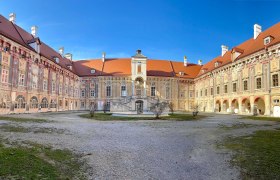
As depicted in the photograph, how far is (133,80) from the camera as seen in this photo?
4381cm

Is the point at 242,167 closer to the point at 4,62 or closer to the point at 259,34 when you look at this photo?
the point at 4,62

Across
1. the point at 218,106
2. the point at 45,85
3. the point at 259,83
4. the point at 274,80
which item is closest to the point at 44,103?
the point at 45,85

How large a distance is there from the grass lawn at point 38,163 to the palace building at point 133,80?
20252mm

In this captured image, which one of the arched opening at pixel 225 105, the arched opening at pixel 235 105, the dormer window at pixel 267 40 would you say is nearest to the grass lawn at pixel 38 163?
the dormer window at pixel 267 40

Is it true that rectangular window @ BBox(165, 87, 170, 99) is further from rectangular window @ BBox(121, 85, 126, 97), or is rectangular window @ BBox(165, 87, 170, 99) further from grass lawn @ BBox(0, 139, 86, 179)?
grass lawn @ BBox(0, 139, 86, 179)

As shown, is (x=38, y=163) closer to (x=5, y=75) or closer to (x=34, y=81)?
(x=5, y=75)

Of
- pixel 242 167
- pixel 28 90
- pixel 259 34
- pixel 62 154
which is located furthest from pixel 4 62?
pixel 259 34

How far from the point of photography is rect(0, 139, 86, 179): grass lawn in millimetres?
4395

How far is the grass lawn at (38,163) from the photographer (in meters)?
4.39

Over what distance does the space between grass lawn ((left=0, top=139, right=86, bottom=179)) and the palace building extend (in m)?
20.3

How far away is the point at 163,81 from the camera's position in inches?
1839

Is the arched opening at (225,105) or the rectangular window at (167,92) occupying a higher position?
the rectangular window at (167,92)

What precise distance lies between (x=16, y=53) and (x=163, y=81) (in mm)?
30574

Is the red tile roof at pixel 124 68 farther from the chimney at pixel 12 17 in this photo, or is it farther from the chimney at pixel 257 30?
the chimney at pixel 12 17
